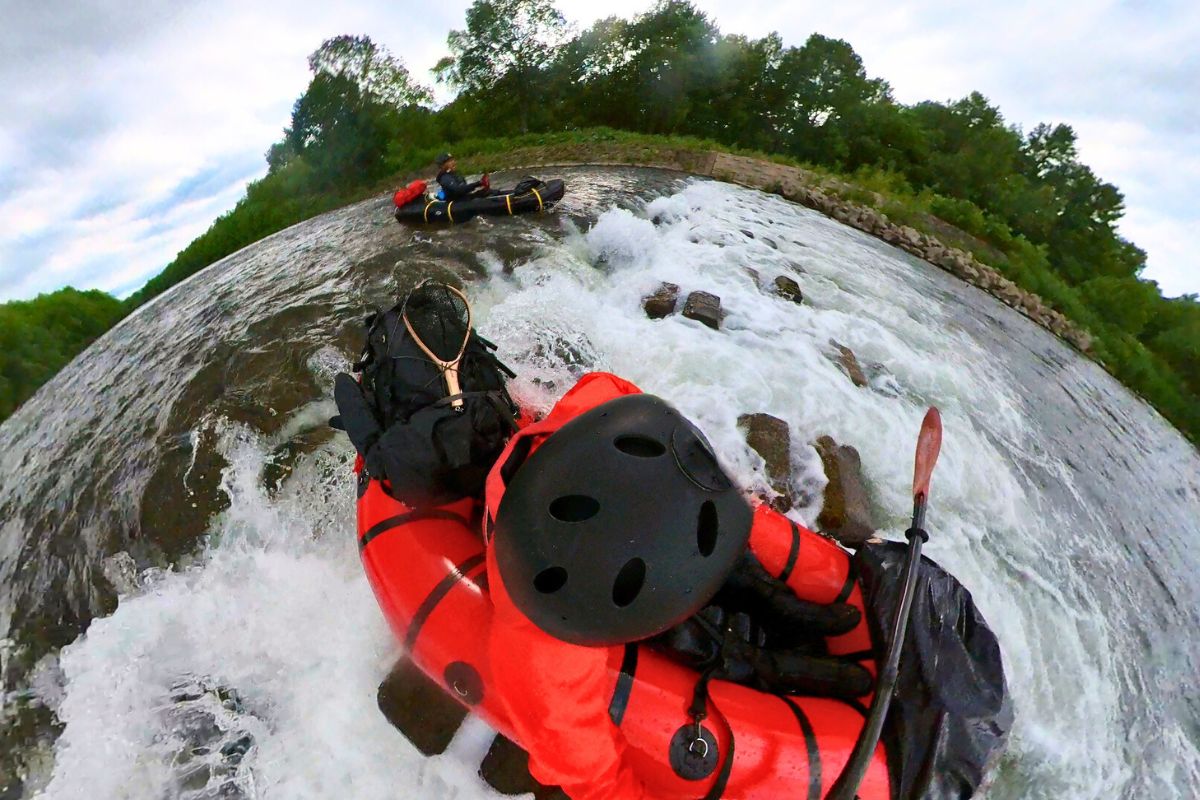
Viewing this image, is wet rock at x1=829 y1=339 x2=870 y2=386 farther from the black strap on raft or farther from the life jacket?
the life jacket

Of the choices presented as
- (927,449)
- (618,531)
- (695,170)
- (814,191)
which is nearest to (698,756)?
(618,531)

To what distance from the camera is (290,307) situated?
641 cm

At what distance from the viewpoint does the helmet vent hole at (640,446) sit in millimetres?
1540

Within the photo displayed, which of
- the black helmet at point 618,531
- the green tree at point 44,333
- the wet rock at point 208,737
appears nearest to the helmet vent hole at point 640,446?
the black helmet at point 618,531

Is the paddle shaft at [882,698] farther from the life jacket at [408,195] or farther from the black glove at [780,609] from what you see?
the life jacket at [408,195]

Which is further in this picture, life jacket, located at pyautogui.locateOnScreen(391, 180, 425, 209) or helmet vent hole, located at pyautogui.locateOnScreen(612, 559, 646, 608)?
life jacket, located at pyautogui.locateOnScreen(391, 180, 425, 209)

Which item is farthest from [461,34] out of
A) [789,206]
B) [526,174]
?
[789,206]

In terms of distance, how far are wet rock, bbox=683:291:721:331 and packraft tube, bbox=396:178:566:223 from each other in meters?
4.13

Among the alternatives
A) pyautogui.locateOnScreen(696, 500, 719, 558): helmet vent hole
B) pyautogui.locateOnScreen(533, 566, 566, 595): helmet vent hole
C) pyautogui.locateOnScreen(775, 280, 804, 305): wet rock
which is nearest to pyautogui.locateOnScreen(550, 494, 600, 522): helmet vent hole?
pyautogui.locateOnScreen(533, 566, 566, 595): helmet vent hole

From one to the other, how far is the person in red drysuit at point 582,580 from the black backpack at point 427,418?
1.70 feet

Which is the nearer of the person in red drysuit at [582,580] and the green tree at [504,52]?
the person in red drysuit at [582,580]

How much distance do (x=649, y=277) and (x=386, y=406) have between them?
4.13 metres

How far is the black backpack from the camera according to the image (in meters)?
2.21

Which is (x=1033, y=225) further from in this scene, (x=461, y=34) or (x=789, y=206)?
(x=461, y=34)
